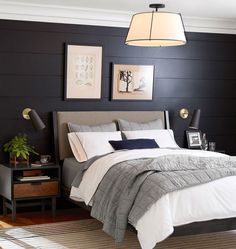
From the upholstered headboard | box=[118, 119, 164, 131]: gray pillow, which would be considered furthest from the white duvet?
the upholstered headboard

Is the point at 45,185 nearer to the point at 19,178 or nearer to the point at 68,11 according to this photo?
the point at 19,178

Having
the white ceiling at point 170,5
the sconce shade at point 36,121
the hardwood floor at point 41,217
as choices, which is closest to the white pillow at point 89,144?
the sconce shade at point 36,121

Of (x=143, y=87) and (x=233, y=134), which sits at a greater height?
(x=143, y=87)

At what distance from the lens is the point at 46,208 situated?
19.9ft

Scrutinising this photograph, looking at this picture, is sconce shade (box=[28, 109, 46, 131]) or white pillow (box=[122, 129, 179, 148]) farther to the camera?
white pillow (box=[122, 129, 179, 148])

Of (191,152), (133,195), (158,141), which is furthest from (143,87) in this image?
(133,195)

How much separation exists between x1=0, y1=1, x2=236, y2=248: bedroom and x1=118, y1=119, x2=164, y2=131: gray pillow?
249 millimetres

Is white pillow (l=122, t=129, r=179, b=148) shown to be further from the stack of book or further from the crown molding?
the crown molding

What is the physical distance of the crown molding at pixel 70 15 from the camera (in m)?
5.73

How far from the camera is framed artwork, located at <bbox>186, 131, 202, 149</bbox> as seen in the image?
665 centimetres

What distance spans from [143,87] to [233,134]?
1.51 meters

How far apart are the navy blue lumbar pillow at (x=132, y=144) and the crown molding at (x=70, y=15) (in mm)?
1439

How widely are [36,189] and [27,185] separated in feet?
0.35

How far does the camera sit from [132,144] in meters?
5.73
